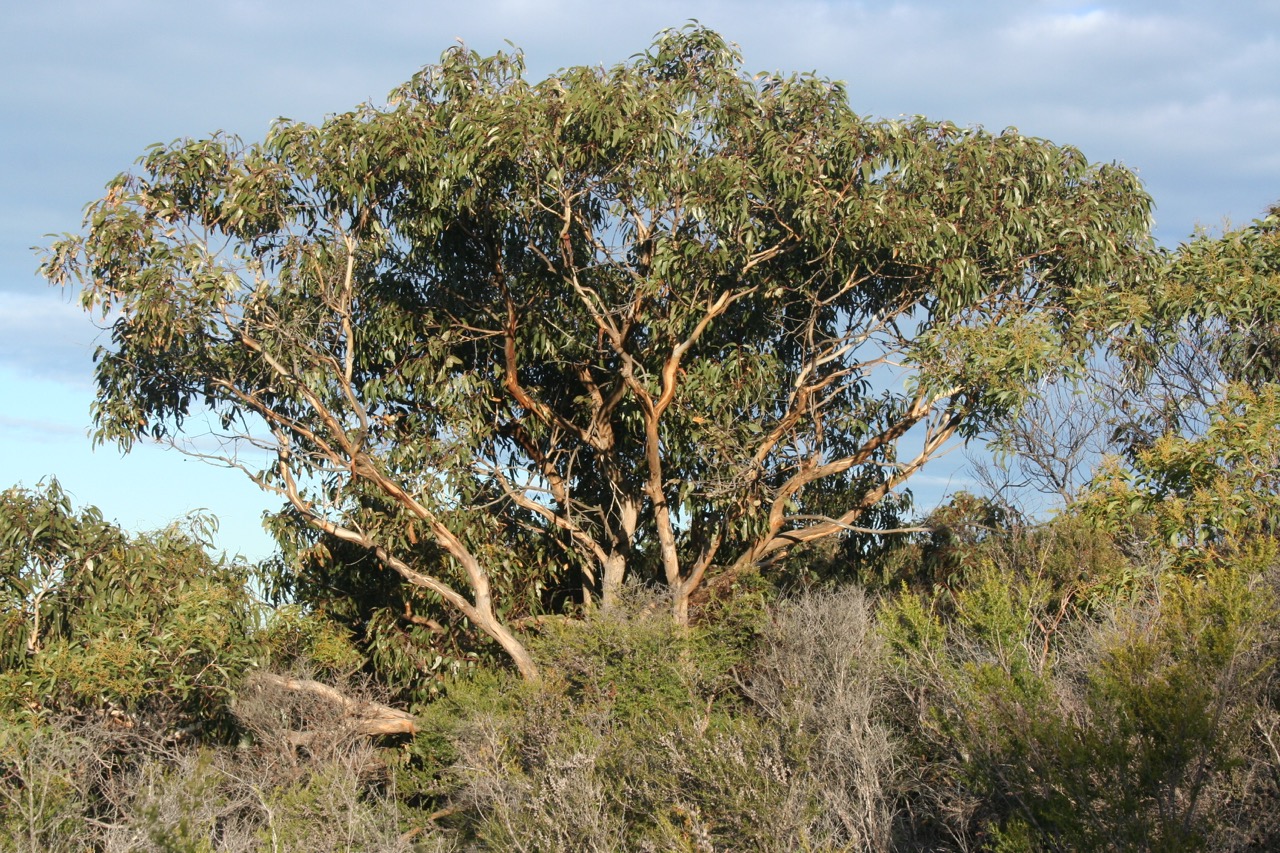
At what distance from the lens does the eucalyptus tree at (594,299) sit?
12.2 m

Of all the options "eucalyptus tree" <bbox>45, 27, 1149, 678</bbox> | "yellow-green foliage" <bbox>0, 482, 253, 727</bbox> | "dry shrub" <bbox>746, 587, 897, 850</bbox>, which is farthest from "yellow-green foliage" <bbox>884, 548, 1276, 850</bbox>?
"yellow-green foliage" <bbox>0, 482, 253, 727</bbox>

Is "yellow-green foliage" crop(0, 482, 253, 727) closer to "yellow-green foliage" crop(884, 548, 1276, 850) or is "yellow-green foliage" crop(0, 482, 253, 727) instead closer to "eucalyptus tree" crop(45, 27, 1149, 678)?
"eucalyptus tree" crop(45, 27, 1149, 678)

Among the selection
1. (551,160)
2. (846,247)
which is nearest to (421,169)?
(551,160)

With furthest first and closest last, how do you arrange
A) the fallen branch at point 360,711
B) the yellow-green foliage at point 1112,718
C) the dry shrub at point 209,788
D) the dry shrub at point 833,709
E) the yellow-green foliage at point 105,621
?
the fallen branch at point 360,711 < the yellow-green foliage at point 105,621 < the dry shrub at point 209,788 < the dry shrub at point 833,709 < the yellow-green foliage at point 1112,718

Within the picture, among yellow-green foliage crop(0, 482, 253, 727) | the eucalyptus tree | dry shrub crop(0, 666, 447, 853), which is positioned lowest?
dry shrub crop(0, 666, 447, 853)

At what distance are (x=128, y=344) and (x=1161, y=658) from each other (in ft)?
33.1

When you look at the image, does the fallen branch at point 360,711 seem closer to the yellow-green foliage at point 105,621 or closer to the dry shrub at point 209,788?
the dry shrub at point 209,788

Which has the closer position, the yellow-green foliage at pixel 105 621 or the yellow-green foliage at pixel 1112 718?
the yellow-green foliage at pixel 1112 718

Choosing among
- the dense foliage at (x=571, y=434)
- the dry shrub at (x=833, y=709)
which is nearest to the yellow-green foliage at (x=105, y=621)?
the dense foliage at (x=571, y=434)

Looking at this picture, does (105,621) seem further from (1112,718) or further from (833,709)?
(1112,718)

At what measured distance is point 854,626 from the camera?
12.1 meters

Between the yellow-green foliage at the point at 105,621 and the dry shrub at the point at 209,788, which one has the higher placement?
the yellow-green foliage at the point at 105,621

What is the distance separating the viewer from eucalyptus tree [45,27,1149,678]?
1225cm

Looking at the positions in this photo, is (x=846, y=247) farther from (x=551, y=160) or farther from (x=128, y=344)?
(x=128, y=344)
